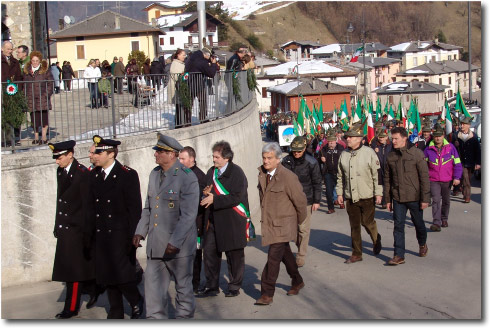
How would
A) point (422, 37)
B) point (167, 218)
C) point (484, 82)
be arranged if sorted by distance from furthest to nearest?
point (422, 37) < point (484, 82) < point (167, 218)

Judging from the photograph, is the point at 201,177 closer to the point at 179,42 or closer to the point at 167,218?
the point at 167,218

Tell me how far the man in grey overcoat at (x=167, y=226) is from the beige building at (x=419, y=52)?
378 ft

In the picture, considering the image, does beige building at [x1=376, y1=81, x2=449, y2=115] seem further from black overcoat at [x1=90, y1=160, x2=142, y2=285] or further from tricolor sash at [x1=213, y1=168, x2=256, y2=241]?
black overcoat at [x1=90, y1=160, x2=142, y2=285]

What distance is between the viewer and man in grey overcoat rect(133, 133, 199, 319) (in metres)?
7.07

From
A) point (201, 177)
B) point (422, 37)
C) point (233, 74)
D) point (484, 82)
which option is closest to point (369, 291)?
point (201, 177)

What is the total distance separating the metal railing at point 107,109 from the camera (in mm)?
10641

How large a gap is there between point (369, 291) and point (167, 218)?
2866mm

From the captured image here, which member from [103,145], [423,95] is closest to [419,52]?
[423,95]

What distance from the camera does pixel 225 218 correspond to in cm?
851

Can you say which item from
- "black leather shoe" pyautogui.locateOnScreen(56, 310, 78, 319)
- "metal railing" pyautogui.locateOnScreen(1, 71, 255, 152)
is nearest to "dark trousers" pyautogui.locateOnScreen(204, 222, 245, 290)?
"black leather shoe" pyautogui.locateOnScreen(56, 310, 78, 319)

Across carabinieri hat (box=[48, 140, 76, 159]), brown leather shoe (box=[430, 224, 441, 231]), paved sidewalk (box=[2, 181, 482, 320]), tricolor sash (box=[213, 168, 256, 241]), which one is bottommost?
paved sidewalk (box=[2, 181, 482, 320])

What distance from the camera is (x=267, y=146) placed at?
8484 mm

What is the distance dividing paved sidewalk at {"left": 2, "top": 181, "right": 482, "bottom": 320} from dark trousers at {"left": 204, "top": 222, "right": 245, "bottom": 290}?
19cm

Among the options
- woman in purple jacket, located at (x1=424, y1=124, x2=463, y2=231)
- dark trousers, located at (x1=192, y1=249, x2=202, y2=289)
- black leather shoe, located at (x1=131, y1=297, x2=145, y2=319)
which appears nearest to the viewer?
black leather shoe, located at (x1=131, y1=297, x2=145, y2=319)
